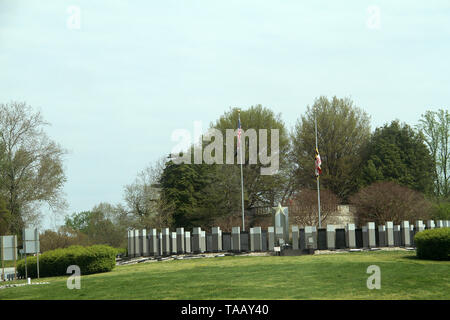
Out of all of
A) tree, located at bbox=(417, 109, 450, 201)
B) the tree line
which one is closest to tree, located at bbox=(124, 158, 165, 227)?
the tree line

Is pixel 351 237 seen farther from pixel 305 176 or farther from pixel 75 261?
pixel 305 176

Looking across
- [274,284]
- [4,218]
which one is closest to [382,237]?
[274,284]

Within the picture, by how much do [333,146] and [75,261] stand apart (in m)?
38.3

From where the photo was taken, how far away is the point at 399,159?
55.4m

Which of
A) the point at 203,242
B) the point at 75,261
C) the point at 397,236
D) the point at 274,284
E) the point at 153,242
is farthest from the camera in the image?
the point at 153,242

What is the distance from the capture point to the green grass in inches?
595

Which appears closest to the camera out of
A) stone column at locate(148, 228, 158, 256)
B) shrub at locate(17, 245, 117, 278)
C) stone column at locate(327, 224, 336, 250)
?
shrub at locate(17, 245, 117, 278)

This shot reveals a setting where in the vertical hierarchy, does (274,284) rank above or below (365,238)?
below

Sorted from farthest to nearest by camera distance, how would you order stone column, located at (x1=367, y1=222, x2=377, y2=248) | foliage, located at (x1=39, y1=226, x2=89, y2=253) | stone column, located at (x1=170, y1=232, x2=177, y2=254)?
foliage, located at (x1=39, y1=226, x2=89, y2=253), stone column, located at (x1=170, y1=232, x2=177, y2=254), stone column, located at (x1=367, y1=222, x2=377, y2=248)

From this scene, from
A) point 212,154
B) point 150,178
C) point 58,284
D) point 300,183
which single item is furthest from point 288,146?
point 58,284

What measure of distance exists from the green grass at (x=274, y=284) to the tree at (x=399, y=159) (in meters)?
34.7

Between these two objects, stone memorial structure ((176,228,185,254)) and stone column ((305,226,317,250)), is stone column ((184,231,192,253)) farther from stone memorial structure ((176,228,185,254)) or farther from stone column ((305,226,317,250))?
stone column ((305,226,317,250))

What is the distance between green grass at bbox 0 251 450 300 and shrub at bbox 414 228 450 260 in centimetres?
69
